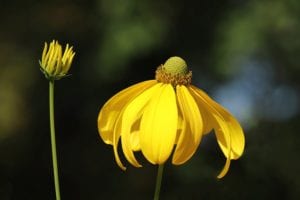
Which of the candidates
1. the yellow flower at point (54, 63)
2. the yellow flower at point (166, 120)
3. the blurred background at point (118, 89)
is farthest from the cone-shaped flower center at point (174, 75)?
the blurred background at point (118, 89)

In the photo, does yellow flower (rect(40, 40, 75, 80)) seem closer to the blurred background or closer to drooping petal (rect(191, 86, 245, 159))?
drooping petal (rect(191, 86, 245, 159))

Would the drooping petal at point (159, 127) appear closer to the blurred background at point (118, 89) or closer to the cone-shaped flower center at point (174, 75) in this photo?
the cone-shaped flower center at point (174, 75)

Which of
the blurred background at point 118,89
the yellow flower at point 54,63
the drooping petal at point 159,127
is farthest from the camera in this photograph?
the blurred background at point 118,89

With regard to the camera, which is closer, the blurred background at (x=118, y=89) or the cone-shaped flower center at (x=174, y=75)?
the cone-shaped flower center at (x=174, y=75)

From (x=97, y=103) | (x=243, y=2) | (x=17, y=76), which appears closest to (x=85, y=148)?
(x=97, y=103)

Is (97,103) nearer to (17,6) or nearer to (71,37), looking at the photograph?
(71,37)

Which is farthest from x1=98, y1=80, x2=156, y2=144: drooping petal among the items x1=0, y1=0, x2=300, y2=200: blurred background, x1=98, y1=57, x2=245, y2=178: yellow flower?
x1=0, y1=0, x2=300, y2=200: blurred background
